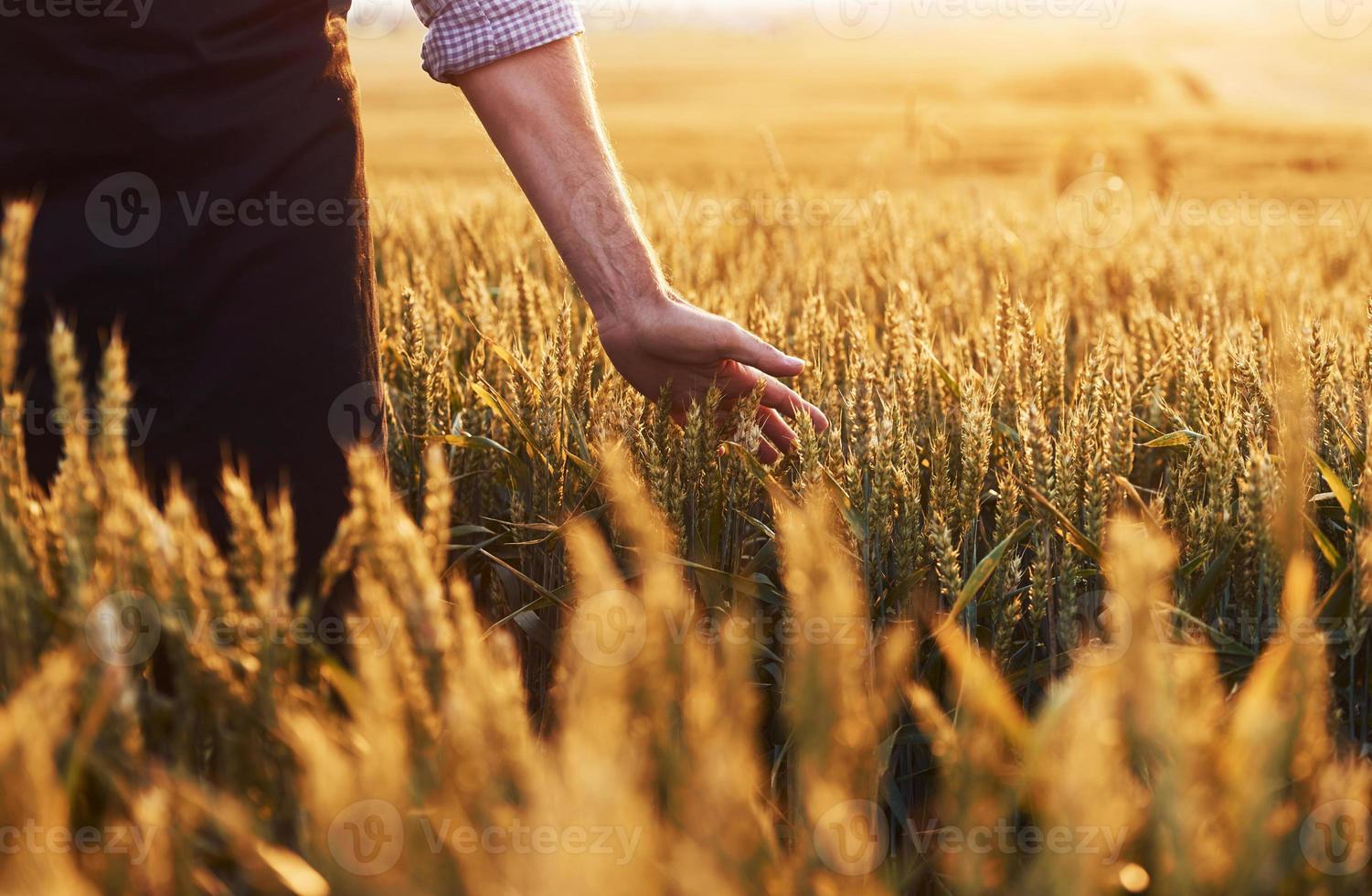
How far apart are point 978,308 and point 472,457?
134 cm

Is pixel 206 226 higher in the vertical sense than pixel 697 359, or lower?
higher

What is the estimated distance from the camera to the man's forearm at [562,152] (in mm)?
1545

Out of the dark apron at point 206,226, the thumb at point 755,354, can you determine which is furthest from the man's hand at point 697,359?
the dark apron at point 206,226

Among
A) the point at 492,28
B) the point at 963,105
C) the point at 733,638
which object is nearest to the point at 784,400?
the point at 492,28

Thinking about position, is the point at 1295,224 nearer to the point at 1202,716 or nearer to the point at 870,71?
the point at 1202,716

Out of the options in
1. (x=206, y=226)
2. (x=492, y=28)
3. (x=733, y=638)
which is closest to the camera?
(x=733, y=638)

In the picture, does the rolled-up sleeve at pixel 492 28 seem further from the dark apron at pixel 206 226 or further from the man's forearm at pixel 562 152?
the dark apron at pixel 206 226

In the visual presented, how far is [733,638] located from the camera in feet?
2.17

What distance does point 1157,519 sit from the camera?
127 centimetres

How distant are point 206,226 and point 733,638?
1040mm

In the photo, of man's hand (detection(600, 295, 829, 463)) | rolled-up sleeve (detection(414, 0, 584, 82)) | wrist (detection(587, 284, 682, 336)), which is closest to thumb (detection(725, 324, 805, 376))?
man's hand (detection(600, 295, 829, 463))

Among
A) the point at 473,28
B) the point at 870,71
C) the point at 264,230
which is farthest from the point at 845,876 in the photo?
the point at 870,71

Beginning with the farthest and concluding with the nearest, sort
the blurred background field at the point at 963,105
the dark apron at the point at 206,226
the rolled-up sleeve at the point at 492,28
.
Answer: the blurred background field at the point at 963,105 < the rolled-up sleeve at the point at 492,28 < the dark apron at the point at 206,226

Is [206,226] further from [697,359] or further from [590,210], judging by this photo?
[697,359]
